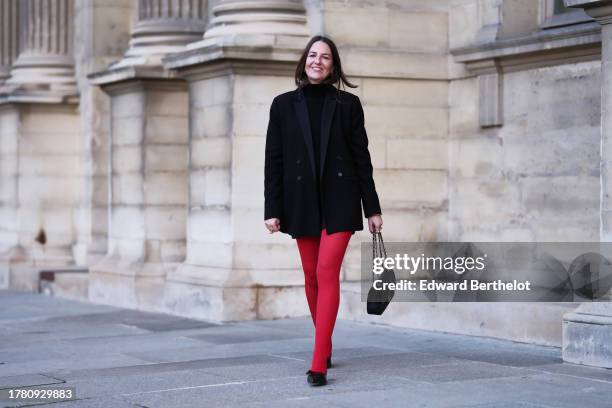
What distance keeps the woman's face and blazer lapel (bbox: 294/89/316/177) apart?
0.18 metres

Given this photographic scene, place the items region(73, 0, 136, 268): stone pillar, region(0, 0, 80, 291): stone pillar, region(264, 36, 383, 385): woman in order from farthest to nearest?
1. region(0, 0, 80, 291): stone pillar
2. region(73, 0, 136, 268): stone pillar
3. region(264, 36, 383, 385): woman

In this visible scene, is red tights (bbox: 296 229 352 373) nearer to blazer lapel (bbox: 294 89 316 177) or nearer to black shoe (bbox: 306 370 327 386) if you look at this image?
black shoe (bbox: 306 370 327 386)

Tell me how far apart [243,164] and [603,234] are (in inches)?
180

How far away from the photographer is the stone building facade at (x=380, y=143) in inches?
438

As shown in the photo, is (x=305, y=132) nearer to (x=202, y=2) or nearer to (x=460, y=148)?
(x=460, y=148)

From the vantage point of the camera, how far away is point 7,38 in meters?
20.1

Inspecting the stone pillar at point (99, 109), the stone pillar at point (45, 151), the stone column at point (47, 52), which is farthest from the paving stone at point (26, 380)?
the stone column at point (47, 52)

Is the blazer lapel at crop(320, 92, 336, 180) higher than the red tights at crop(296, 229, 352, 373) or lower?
higher

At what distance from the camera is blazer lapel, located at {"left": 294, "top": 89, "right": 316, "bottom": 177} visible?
27.6 feet

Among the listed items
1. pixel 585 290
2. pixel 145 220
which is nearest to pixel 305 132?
pixel 585 290

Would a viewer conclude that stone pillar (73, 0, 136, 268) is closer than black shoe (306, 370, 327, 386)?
No

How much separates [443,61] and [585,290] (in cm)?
335

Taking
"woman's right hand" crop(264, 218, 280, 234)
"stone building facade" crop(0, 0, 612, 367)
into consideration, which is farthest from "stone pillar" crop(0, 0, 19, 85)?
"woman's right hand" crop(264, 218, 280, 234)

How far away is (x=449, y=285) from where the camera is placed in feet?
38.8
